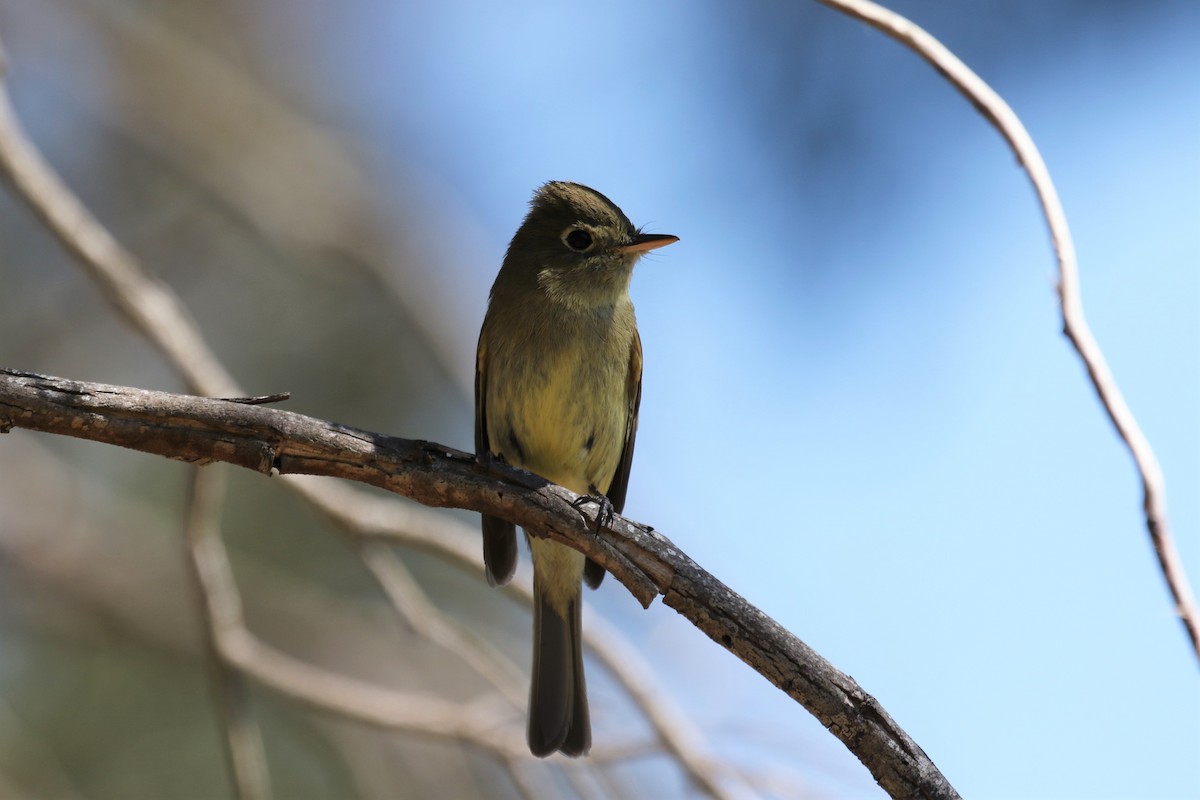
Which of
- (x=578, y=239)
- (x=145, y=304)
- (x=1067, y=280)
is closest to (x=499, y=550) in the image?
(x=578, y=239)

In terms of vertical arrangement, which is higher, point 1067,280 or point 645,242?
point 645,242

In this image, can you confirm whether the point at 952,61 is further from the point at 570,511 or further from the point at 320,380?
the point at 320,380

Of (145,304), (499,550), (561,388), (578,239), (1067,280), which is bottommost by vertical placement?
(1067,280)

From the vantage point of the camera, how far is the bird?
14.1 feet

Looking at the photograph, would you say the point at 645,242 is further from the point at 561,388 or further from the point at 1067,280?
the point at 1067,280

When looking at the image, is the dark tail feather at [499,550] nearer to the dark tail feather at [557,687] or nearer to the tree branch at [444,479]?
the dark tail feather at [557,687]

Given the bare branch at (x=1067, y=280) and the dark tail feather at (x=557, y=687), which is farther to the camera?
the dark tail feather at (x=557, y=687)

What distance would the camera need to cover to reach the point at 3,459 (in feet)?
18.3

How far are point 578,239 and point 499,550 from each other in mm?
1252

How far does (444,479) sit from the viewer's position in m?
3.06

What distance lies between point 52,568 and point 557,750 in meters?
2.72

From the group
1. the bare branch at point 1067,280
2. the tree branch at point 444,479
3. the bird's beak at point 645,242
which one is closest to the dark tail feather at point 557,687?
the bird's beak at point 645,242

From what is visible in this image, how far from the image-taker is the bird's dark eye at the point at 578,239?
4.70m

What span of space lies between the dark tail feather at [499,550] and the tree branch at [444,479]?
119 cm
